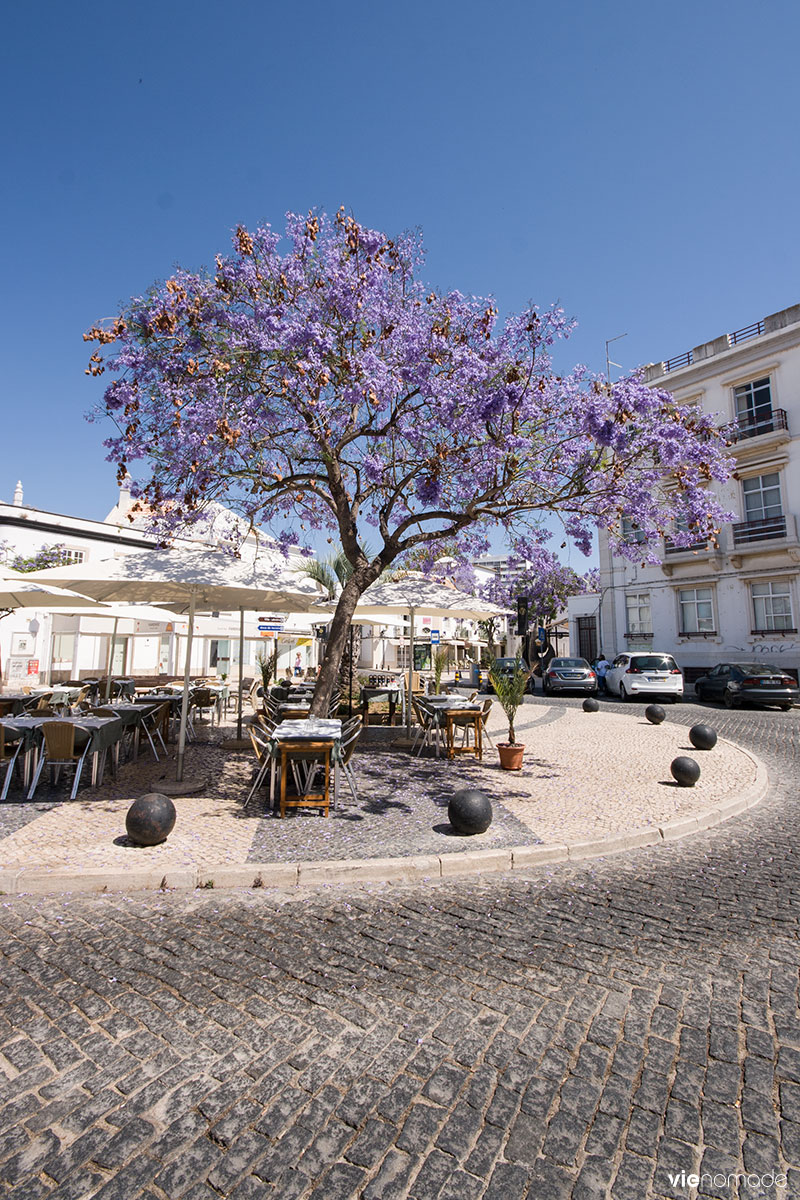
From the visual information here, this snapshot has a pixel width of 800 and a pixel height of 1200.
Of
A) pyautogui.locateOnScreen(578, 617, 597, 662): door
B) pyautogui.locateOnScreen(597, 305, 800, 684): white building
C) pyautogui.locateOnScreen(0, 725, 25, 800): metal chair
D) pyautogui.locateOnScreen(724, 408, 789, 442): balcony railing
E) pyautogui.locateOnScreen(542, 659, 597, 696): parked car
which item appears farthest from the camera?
pyautogui.locateOnScreen(578, 617, 597, 662): door

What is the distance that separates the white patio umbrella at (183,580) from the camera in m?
7.32

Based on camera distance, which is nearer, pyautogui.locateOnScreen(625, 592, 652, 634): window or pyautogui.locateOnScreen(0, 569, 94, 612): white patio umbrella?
pyautogui.locateOnScreen(0, 569, 94, 612): white patio umbrella

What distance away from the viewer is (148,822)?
5.41 meters

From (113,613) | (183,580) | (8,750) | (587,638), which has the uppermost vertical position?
(587,638)

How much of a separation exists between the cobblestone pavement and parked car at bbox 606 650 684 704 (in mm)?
18012

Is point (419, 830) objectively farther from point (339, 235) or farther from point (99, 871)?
point (339, 235)

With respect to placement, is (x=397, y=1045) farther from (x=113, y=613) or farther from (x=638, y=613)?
(x=638, y=613)

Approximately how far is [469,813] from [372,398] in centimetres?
521

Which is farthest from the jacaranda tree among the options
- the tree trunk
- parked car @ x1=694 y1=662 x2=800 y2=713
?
parked car @ x1=694 y1=662 x2=800 y2=713

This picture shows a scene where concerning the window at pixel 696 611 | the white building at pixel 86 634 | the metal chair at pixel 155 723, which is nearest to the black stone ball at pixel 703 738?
the metal chair at pixel 155 723

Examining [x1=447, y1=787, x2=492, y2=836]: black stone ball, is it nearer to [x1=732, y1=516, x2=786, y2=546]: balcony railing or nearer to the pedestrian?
A: the pedestrian

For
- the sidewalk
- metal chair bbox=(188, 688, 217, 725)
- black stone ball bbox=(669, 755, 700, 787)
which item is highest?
metal chair bbox=(188, 688, 217, 725)

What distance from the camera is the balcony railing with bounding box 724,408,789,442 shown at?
24641mm

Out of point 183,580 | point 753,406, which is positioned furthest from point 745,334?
point 183,580
